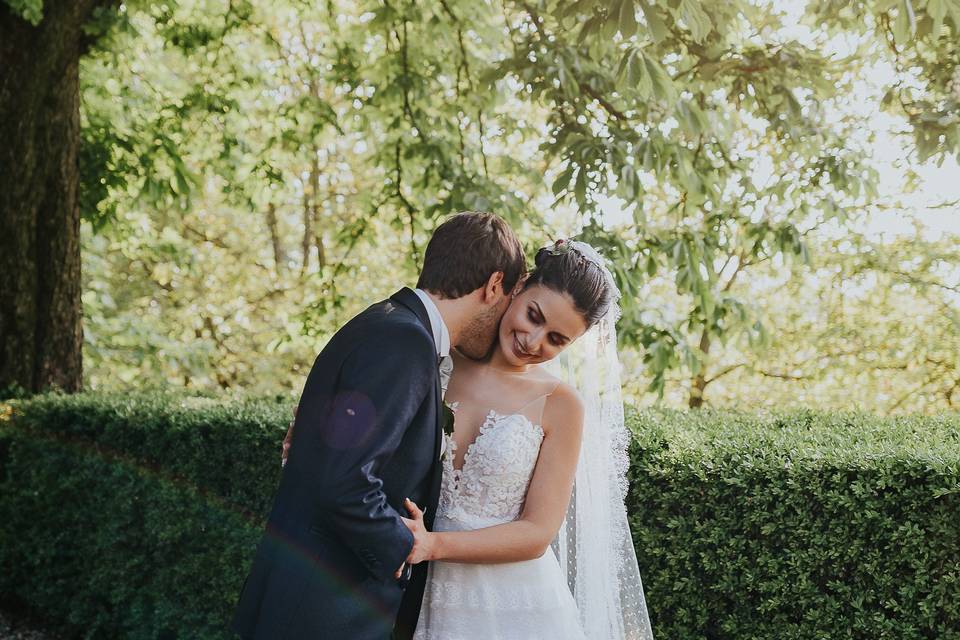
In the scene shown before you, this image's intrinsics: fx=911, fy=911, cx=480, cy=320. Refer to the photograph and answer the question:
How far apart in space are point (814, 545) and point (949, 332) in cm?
1090

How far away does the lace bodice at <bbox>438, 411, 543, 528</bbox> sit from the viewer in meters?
2.85

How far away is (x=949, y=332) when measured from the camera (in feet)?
42.2

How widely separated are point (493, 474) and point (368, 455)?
2.31ft

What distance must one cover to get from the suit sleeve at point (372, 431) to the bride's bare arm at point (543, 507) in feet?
1.15

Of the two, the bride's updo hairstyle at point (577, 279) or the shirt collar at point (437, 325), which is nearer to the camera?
the shirt collar at point (437, 325)

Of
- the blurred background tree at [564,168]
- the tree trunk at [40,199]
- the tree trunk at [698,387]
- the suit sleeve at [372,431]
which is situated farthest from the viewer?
the tree trunk at [698,387]

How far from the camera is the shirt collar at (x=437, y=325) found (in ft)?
8.44

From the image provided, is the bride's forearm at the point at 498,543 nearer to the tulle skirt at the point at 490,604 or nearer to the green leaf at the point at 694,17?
the tulle skirt at the point at 490,604

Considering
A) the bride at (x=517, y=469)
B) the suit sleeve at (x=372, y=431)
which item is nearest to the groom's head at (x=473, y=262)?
the bride at (x=517, y=469)

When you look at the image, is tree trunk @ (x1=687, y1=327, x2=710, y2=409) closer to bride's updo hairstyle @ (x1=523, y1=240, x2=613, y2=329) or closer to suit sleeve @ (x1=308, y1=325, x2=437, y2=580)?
bride's updo hairstyle @ (x1=523, y1=240, x2=613, y2=329)

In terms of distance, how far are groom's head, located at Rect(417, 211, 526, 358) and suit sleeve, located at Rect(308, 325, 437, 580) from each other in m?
0.33

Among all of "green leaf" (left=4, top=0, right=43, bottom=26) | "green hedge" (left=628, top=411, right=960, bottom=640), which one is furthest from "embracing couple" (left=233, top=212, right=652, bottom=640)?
"green leaf" (left=4, top=0, right=43, bottom=26)

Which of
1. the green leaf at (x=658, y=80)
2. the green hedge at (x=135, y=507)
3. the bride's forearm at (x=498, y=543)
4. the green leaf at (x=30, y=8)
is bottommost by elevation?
the green hedge at (x=135, y=507)

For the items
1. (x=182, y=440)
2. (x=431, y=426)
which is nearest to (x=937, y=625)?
(x=431, y=426)
